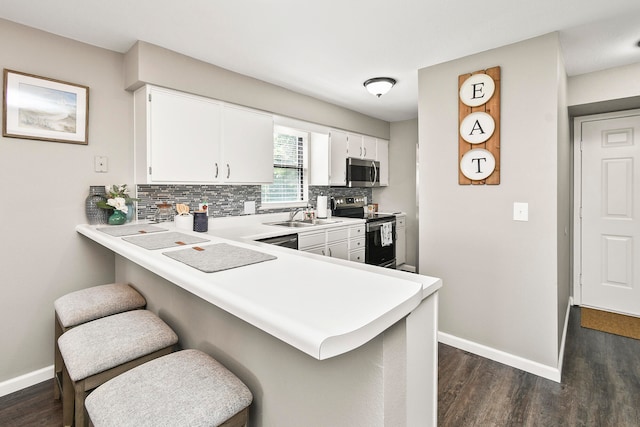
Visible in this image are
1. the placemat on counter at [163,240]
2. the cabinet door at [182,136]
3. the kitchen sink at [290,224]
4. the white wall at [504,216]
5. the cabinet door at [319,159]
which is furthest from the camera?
the cabinet door at [319,159]

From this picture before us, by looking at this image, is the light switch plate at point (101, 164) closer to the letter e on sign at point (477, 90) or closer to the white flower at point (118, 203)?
the white flower at point (118, 203)

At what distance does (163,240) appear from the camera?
5.81ft

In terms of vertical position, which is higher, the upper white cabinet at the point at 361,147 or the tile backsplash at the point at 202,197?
the upper white cabinet at the point at 361,147

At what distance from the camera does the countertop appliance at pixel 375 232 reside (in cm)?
405

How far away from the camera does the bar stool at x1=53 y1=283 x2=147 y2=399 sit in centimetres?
162

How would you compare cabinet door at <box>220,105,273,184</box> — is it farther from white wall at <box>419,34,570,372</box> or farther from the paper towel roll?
white wall at <box>419,34,570,372</box>

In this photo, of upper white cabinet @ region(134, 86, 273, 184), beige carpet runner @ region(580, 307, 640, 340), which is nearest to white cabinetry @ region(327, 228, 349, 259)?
upper white cabinet @ region(134, 86, 273, 184)

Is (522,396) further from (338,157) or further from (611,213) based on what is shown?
(338,157)

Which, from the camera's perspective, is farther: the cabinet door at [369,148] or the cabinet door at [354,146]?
the cabinet door at [369,148]

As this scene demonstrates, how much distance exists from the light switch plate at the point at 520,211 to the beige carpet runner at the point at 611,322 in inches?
65.7

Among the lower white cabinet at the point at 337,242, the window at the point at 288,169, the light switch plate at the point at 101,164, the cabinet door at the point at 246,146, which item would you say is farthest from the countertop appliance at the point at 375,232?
the light switch plate at the point at 101,164

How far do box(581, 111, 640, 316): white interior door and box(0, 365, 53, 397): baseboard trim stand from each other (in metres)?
5.04

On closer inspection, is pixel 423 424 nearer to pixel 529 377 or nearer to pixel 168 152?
pixel 529 377

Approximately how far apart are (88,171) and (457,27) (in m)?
2.81
